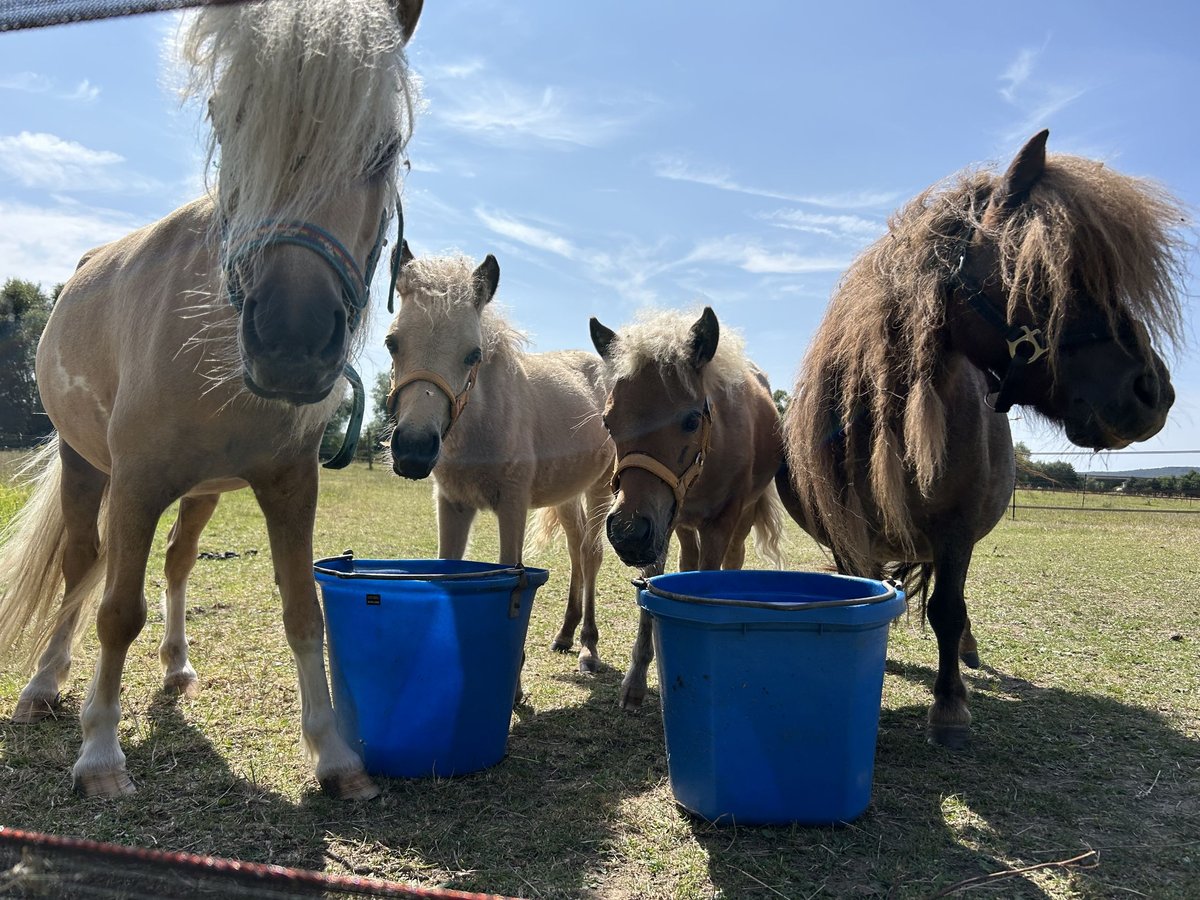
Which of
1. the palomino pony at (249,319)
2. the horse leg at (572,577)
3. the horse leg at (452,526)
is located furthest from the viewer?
the horse leg at (572,577)

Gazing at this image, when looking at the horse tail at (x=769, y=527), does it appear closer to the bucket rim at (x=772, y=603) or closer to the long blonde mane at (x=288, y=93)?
the bucket rim at (x=772, y=603)

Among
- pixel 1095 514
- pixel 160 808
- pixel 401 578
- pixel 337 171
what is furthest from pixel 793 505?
pixel 1095 514

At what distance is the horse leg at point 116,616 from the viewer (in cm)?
243

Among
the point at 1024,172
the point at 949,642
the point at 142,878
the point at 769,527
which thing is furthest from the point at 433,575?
the point at 769,527

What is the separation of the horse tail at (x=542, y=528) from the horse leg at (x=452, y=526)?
74.1 inches

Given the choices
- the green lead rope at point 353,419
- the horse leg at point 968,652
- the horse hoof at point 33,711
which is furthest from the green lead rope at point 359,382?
the horse leg at point 968,652

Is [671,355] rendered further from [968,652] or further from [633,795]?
[968,652]

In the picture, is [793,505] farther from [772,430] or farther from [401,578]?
[401,578]

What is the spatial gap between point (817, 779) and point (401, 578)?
1605 mm

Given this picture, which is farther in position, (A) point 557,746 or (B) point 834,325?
(B) point 834,325

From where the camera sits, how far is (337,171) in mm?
2168

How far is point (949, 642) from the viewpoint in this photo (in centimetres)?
324

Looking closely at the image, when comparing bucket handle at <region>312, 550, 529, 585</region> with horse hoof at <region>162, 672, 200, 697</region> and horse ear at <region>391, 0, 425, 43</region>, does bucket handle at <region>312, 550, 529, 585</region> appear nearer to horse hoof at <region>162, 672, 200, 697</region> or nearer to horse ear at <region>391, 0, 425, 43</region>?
horse hoof at <region>162, 672, 200, 697</region>

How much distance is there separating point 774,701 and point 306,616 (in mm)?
1761
